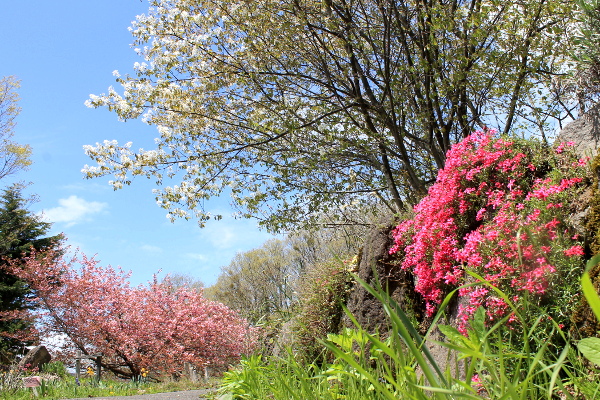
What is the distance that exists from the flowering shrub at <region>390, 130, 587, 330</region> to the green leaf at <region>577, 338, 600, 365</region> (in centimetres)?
133

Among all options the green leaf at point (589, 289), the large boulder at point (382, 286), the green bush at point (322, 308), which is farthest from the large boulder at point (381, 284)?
the green leaf at point (589, 289)

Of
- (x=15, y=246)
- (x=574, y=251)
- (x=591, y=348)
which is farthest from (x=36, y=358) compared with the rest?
(x=591, y=348)

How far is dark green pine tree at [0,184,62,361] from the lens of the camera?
62.2 ft

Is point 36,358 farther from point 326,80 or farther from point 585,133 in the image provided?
point 585,133

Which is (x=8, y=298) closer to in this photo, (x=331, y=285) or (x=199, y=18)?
(x=199, y=18)

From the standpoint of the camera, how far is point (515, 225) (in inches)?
131

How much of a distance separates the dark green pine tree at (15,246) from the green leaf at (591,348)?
2075 cm

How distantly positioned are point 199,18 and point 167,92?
143 cm

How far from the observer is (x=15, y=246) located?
21.1 metres

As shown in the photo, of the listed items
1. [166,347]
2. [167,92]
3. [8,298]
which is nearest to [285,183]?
[167,92]

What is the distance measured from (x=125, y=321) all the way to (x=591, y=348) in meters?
16.9

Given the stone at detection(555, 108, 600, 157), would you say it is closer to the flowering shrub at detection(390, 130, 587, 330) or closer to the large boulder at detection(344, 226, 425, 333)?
the flowering shrub at detection(390, 130, 587, 330)

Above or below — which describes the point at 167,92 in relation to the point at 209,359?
above

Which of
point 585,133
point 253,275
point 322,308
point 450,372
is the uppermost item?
point 253,275
